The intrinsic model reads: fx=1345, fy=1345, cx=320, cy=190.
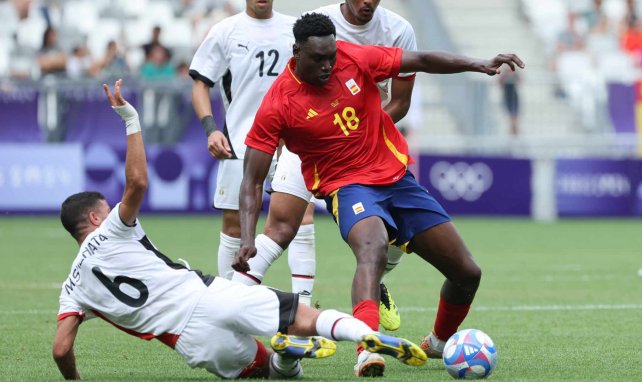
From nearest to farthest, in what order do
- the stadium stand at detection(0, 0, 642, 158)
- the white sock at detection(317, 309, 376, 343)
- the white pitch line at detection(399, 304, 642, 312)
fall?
the white sock at detection(317, 309, 376, 343) → the white pitch line at detection(399, 304, 642, 312) → the stadium stand at detection(0, 0, 642, 158)

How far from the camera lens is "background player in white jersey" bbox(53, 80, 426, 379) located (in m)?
6.99

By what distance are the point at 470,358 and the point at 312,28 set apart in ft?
6.46

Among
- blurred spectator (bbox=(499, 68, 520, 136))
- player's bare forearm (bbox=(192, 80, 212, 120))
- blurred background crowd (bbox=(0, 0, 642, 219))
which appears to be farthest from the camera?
blurred spectator (bbox=(499, 68, 520, 136))

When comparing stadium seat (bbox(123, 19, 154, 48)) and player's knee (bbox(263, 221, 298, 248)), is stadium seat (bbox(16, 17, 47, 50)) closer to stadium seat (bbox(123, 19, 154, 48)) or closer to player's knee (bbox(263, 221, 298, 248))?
stadium seat (bbox(123, 19, 154, 48))

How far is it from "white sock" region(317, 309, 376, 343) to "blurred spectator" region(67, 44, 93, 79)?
16.3 metres

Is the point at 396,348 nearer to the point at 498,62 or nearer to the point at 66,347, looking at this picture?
the point at 66,347

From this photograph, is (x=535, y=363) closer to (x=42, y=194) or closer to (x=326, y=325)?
(x=326, y=325)

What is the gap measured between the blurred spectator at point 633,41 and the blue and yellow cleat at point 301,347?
1966 cm

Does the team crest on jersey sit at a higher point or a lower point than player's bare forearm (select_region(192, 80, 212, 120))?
higher

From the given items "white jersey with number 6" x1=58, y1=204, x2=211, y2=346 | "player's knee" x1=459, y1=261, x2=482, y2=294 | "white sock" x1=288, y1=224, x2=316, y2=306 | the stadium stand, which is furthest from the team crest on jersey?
the stadium stand

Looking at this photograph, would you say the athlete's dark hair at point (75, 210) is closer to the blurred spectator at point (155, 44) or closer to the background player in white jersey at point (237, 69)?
the background player in white jersey at point (237, 69)

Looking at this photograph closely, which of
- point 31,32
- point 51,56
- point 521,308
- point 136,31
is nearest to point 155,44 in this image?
point 51,56

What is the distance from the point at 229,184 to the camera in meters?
9.70

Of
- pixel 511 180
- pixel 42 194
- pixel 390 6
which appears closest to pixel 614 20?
pixel 390 6
